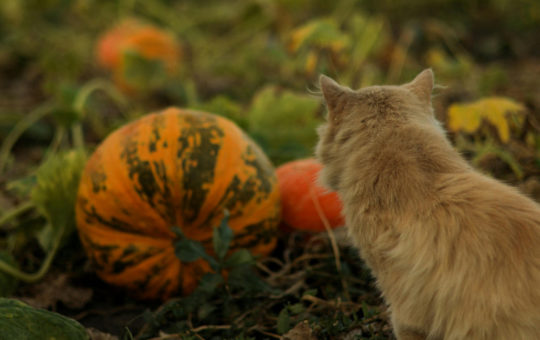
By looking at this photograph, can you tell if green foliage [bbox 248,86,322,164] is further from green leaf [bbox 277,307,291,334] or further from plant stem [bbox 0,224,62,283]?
green leaf [bbox 277,307,291,334]

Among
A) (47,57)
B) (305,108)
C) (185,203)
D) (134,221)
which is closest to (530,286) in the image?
(185,203)

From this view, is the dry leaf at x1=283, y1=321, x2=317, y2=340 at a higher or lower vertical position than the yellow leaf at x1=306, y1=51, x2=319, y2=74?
lower

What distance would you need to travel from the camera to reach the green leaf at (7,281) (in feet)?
8.36

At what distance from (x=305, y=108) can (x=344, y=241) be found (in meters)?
1.23

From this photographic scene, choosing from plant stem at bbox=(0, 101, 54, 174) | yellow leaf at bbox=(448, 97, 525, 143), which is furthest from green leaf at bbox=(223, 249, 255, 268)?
plant stem at bbox=(0, 101, 54, 174)

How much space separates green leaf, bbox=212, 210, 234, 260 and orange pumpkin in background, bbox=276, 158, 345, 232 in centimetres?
59

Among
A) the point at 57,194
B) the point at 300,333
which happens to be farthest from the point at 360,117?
the point at 57,194

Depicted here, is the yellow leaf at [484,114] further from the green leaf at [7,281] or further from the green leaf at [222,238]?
the green leaf at [7,281]

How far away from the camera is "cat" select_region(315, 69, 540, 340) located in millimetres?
1470

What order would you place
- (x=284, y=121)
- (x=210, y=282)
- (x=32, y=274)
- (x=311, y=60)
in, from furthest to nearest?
(x=311, y=60) < (x=284, y=121) < (x=32, y=274) < (x=210, y=282)

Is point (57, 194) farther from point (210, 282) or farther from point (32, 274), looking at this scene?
point (210, 282)

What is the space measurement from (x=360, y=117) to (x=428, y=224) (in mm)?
454

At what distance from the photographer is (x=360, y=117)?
1.87 m

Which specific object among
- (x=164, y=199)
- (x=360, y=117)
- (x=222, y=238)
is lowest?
(x=222, y=238)
